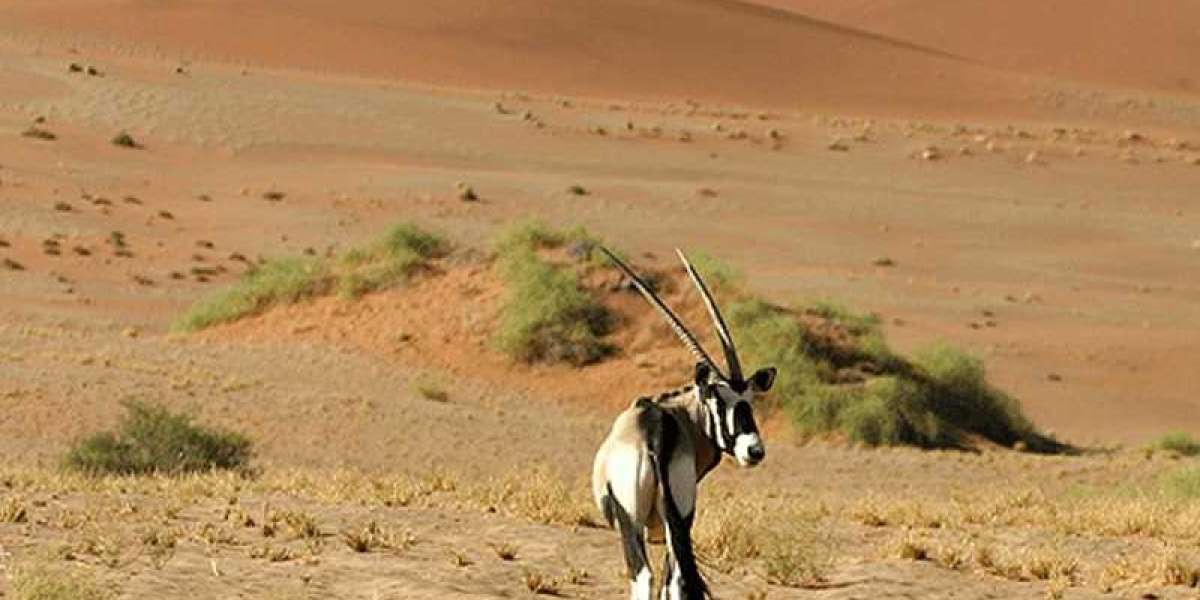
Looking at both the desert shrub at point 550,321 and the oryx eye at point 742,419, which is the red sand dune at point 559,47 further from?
the oryx eye at point 742,419

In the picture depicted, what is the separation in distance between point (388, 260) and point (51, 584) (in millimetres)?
19806

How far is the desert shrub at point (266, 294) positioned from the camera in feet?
98.6

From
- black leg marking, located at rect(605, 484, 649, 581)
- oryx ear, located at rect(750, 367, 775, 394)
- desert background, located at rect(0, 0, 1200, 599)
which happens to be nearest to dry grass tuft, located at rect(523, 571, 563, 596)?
desert background, located at rect(0, 0, 1200, 599)

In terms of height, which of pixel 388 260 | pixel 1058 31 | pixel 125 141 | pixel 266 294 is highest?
pixel 388 260

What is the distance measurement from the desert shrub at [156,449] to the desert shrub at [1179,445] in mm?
9552

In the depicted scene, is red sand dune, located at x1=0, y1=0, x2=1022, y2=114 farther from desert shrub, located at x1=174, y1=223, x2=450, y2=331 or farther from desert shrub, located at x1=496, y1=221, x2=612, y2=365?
desert shrub, located at x1=496, y1=221, x2=612, y2=365

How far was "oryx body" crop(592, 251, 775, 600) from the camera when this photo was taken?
8852 mm

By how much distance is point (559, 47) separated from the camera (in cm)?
8100

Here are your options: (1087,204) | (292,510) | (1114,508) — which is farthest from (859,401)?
(1087,204)

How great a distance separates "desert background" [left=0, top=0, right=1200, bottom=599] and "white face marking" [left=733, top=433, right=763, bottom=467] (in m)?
3.00

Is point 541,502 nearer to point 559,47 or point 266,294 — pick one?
point 266,294

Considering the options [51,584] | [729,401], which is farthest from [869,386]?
[729,401]

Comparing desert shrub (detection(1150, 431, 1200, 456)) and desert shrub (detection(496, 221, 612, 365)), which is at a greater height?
desert shrub (detection(496, 221, 612, 365))

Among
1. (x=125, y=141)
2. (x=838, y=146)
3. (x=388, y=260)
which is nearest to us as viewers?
(x=388, y=260)
